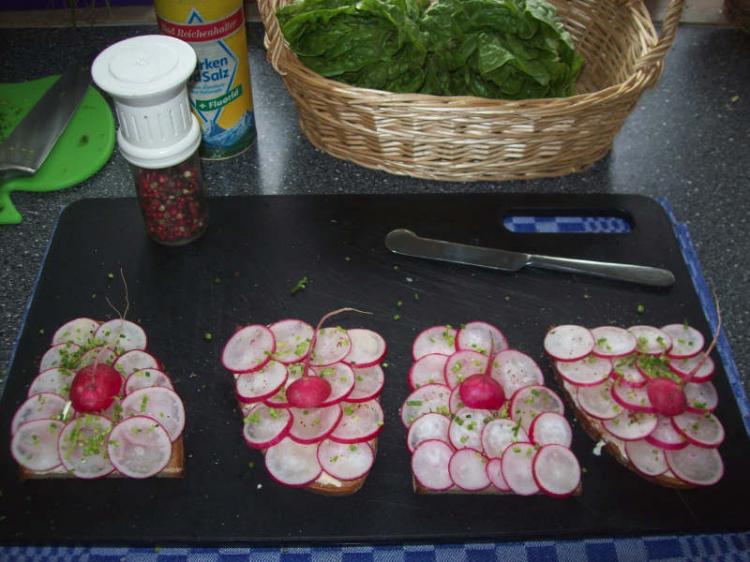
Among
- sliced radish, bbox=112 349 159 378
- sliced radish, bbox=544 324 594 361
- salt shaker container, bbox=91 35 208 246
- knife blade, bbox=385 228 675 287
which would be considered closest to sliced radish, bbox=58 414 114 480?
sliced radish, bbox=112 349 159 378

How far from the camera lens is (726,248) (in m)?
1.66

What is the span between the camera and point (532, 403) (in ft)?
4.22

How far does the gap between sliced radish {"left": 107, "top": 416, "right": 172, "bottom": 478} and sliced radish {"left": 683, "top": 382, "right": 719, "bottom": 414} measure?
921mm

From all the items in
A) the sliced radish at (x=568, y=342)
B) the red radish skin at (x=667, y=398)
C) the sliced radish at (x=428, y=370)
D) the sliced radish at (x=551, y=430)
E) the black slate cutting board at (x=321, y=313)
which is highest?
the red radish skin at (x=667, y=398)

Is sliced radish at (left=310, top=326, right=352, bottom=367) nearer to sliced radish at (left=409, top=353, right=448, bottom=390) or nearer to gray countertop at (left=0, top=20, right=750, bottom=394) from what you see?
sliced radish at (left=409, top=353, right=448, bottom=390)

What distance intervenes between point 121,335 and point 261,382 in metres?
0.30

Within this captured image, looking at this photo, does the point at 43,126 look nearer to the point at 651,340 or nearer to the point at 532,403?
the point at 532,403

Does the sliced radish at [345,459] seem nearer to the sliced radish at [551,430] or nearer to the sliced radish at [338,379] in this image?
the sliced radish at [338,379]

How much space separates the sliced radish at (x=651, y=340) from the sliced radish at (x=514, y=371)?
20cm

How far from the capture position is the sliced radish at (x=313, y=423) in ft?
4.00

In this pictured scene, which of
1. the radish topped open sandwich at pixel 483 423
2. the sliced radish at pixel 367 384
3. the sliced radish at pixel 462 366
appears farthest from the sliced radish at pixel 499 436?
the sliced radish at pixel 367 384

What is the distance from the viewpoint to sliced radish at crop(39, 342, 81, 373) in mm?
1311

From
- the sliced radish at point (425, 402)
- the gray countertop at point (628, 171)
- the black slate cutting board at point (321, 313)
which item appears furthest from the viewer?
the gray countertop at point (628, 171)

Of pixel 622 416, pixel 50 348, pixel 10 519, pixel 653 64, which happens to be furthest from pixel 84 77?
pixel 622 416
